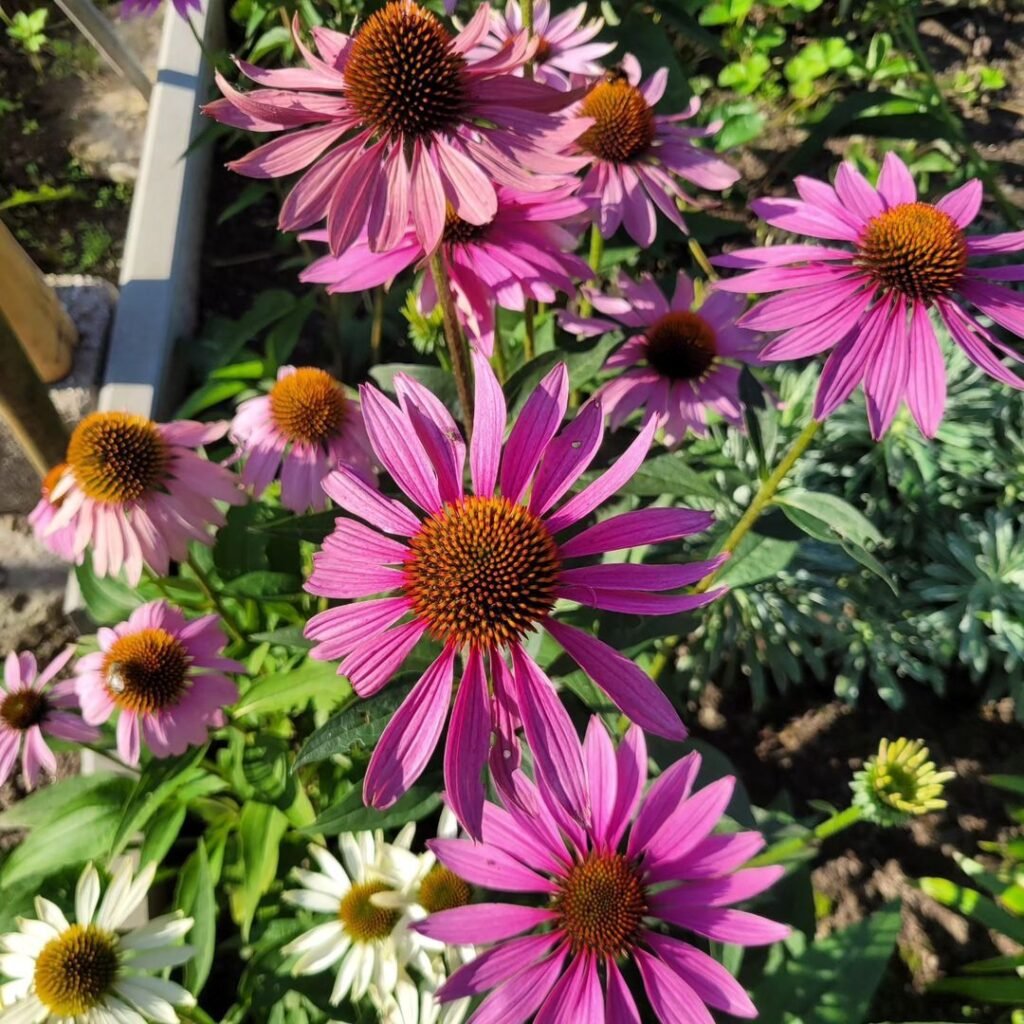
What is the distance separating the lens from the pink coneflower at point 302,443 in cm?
115

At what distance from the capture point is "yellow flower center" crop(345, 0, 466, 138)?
76 cm

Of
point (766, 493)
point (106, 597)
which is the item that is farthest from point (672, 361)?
point (106, 597)

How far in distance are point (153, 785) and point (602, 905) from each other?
0.68 metres

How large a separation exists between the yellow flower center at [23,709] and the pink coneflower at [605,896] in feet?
2.24

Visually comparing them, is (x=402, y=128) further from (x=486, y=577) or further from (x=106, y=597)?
(x=106, y=597)

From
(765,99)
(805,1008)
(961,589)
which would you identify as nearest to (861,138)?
(765,99)

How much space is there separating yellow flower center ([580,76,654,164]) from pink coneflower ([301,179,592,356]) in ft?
0.62

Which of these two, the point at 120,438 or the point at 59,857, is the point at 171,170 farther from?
the point at 59,857

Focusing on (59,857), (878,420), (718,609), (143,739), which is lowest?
(59,857)

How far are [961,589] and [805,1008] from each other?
0.83 meters

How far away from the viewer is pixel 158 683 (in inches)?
41.2

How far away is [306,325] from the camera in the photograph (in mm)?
2068

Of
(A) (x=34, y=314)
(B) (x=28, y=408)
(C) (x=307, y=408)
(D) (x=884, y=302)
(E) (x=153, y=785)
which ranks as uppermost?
(A) (x=34, y=314)

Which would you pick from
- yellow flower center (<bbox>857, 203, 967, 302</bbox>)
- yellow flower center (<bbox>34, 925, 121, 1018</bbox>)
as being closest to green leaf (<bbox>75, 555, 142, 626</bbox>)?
yellow flower center (<bbox>34, 925, 121, 1018</bbox>)
